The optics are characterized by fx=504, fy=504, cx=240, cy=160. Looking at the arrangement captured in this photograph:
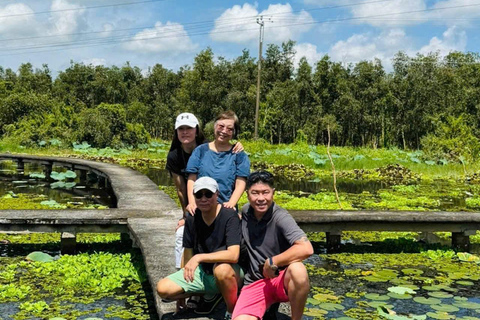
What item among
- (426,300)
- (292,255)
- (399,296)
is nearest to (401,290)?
(399,296)

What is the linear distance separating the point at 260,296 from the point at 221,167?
1.00 m

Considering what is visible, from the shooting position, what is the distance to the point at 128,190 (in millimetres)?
9031

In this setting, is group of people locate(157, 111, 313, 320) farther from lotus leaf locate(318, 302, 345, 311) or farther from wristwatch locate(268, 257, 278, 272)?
lotus leaf locate(318, 302, 345, 311)

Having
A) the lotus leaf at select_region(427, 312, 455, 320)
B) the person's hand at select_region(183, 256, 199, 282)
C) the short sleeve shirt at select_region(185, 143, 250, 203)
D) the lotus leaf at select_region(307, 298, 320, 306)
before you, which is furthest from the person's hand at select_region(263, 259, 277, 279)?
the lotus leaf at select_region(427, 312, 455, 320)

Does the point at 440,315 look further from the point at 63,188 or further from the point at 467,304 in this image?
the point at 63,188

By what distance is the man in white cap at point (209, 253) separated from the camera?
9.86 ft

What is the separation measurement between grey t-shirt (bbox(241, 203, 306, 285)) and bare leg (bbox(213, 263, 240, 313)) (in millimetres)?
148

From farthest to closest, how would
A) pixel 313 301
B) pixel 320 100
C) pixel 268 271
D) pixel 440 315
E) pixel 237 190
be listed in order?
pixel 320 100 → pixel 313 301 → pixel 440 315 → pixel 237 190 → pixel 268 271

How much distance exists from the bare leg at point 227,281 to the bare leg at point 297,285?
325 mm

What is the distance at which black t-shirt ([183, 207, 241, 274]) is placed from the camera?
3082 mm

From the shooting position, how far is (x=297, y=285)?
2.88 meters

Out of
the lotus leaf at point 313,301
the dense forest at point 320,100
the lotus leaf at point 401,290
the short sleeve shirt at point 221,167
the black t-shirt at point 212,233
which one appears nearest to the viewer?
the black t-shirt at point 212,233

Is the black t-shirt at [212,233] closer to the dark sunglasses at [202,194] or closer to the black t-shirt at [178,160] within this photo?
the dark sunglasses at [202,194]

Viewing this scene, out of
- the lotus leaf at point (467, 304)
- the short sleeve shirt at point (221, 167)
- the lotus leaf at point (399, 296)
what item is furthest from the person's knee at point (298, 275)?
the lotus leaf at point (467, 304)
